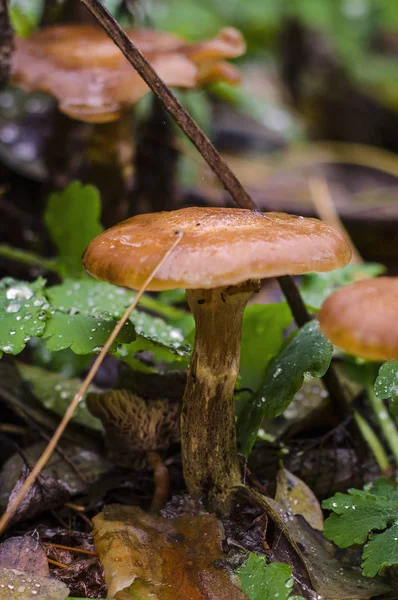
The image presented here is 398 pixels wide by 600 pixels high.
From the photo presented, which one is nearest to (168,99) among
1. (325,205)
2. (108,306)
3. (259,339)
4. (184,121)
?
(184,121)

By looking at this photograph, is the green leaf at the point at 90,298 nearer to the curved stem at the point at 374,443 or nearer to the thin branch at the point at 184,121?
the thin branch at the point at 184,121

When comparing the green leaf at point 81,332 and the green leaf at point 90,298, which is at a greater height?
the green leaf at point 81,332

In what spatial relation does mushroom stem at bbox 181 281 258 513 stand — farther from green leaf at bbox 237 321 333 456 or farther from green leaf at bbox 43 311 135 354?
green leaf at bbox 43 311 135 354

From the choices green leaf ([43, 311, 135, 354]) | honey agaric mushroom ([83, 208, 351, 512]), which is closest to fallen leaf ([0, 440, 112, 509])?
honey agaric mushroom ([83, 208, 351, 512])

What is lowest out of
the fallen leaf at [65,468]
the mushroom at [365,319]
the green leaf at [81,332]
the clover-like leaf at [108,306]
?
the fallen leaf at [65,468]

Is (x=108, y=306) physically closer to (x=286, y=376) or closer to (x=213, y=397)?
(x=213, y=397)

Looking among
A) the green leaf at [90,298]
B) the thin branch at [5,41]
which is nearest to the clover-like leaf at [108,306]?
the green leaf at [90,298]
